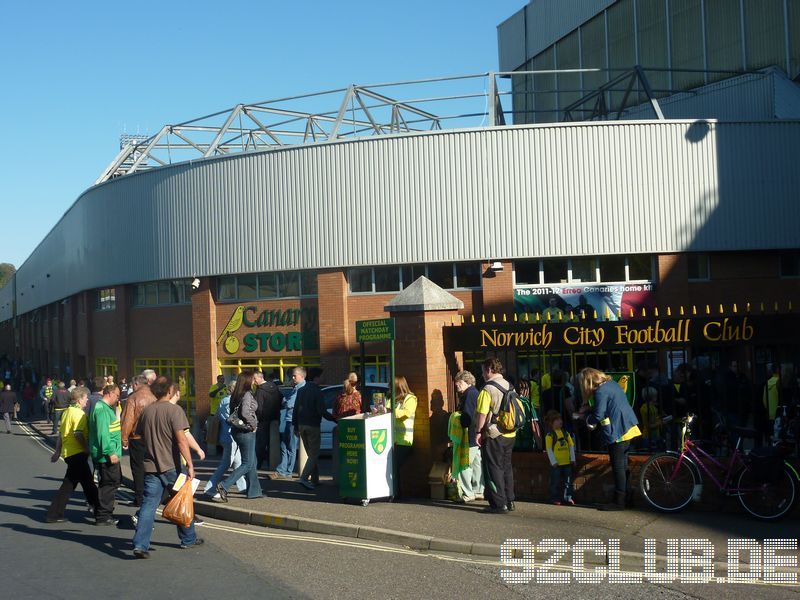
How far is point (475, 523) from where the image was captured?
10.2 m

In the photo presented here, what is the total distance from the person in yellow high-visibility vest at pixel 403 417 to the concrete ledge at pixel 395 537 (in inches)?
73.2

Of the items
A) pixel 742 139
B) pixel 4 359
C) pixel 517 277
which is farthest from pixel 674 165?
pixel 4 359

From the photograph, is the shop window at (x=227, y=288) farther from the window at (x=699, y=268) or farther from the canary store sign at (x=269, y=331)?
the window at (x=699, y=268)

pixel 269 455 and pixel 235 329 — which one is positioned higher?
pixel 235 329

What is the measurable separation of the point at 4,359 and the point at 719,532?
53446mm

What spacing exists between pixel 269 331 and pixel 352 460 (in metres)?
15.1

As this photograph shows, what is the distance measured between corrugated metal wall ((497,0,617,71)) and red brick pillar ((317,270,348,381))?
17025 millimetres

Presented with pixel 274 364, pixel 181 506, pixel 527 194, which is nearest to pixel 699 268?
pixel 527 194

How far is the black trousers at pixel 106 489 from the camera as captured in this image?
11.0 meters

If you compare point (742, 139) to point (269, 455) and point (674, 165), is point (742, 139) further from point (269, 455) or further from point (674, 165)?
point (269, 455)

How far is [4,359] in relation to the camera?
55031 millimetres

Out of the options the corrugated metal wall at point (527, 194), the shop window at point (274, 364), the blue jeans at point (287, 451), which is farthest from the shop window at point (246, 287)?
the blue jeans at point (287, 451)

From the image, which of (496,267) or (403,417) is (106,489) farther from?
(496,267)

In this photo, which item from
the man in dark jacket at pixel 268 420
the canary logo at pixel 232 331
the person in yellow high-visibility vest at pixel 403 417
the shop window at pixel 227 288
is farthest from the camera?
the shop window at pixel 227 288
